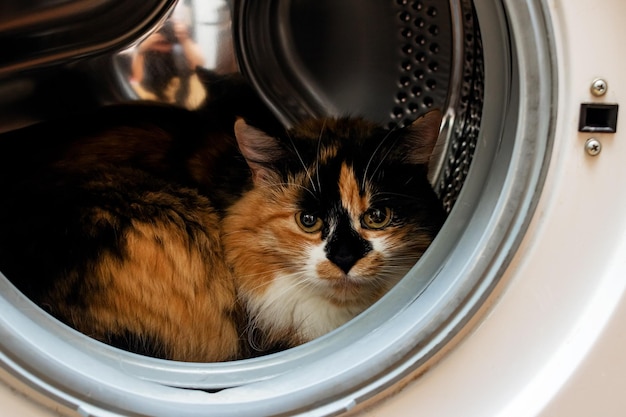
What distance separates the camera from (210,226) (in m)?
1.24

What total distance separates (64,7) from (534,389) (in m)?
1.15

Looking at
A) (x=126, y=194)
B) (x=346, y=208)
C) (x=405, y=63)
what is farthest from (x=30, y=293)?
(x=405, y=63)

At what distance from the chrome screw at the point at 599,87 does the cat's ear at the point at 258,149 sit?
1.81ft

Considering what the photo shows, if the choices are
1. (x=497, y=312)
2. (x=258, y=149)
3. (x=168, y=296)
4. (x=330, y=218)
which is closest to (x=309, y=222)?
(x=330, y=218)

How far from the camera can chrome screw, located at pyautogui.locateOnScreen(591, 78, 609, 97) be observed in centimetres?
78

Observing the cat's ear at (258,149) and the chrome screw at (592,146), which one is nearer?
the chrome screw at (592,146)

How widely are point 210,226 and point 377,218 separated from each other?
326 mm

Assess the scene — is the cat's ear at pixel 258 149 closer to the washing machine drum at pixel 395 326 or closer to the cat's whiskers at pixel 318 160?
the cat's whiskers at pixel 318 160

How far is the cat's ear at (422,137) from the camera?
3.64 feet

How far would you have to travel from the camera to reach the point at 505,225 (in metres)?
0.81

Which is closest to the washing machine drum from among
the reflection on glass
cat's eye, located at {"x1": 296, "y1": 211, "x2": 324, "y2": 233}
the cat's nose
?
the cat's nose

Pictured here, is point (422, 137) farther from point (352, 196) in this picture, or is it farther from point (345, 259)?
point (345, 259)

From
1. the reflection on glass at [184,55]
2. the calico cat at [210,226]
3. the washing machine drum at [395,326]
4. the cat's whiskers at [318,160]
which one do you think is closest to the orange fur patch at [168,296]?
the calico cat at [210,226]

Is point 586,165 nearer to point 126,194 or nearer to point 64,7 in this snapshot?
point 126,194
